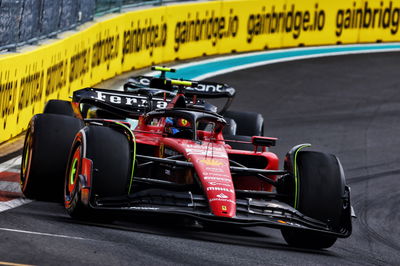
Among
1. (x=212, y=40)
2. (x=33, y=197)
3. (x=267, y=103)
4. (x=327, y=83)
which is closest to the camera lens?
(x=33, y=197)

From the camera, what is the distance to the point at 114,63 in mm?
22625

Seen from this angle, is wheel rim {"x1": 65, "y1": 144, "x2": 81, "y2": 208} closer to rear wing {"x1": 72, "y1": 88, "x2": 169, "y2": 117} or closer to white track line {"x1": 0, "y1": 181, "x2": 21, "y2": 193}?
white track line {"x1": 0, "y1": 181, "x2": 21, "y2": 193}

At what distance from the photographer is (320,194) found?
1023 cm

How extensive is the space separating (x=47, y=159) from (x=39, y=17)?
24.3 ft

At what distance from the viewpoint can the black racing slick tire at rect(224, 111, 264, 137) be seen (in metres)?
14.1

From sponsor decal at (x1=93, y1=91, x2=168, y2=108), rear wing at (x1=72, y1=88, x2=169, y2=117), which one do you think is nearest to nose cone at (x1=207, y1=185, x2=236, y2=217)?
rear wing at (x1=72, y1=88, x2=169, y2=117)

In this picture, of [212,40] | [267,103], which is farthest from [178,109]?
[212,40]

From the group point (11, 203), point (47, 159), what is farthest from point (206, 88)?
point (11, 203)

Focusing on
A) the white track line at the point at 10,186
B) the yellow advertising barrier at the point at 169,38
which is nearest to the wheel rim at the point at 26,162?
the white track line at the point at 10,186

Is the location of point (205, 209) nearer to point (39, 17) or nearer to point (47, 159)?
point (47, 159)

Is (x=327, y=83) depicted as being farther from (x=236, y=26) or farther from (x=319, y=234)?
(x=319, y=234)

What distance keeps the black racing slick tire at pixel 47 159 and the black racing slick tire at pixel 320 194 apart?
235 cm

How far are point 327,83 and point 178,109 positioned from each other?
14.3 meters

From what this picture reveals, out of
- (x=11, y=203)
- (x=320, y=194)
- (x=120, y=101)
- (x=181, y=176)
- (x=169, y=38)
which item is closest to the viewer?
(x=320, y=194)
